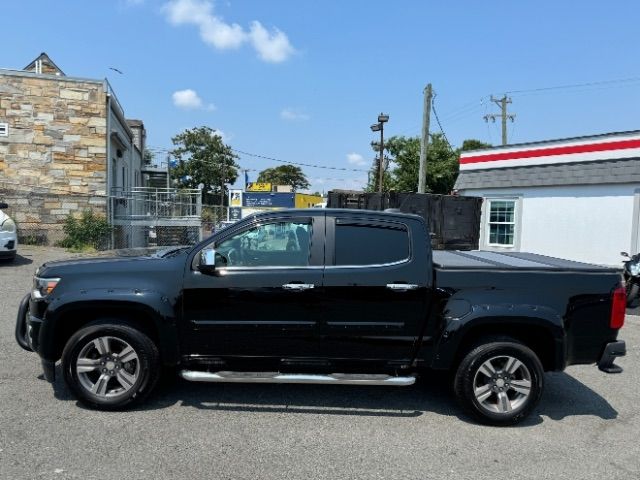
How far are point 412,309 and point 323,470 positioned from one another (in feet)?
4.95

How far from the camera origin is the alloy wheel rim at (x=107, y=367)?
4.38m

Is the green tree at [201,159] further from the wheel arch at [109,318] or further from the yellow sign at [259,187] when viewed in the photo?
the wheel arch at [109,318]

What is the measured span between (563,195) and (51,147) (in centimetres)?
1636

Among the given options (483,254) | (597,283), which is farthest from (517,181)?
(597,283)

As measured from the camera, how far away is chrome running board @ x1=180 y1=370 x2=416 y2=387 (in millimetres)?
4316

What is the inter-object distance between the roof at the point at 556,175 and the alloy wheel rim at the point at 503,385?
11.8 m

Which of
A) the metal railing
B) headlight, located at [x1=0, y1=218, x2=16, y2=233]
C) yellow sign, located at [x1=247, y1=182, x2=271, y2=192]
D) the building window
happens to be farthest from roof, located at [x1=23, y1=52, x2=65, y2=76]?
yellow sign, located at [x1=247, y1=182, x2=271, y2=192]

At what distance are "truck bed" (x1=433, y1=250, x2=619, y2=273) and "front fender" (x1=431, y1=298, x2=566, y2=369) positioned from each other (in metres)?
0.34

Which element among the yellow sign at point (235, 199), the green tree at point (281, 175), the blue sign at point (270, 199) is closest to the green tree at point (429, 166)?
the blue sign at point (270, 199)

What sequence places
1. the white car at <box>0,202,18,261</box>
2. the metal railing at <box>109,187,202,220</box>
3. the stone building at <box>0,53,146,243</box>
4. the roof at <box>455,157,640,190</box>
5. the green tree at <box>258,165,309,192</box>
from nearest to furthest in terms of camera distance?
1. the white car at <box>0,202,18,261</box>
2. the roof at <box>455,157,640,190</box>
3. the stone building at <box>0,53,146,243</box>
4. the metal railing at <box>109,187,202,220</box>
5. the green tree at <box>258,165,309,192</box>

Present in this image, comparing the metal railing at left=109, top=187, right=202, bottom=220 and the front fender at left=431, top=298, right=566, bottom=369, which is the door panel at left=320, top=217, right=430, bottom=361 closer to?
the front fender at left=431, top=298, right=566, bottom=369

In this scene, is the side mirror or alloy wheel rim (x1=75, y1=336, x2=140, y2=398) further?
alloy wheel rim (x1=75, y1=336, x2=140, y2=398)

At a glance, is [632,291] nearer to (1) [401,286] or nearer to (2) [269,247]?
(1) [401,286]

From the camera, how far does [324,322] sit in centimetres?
436
